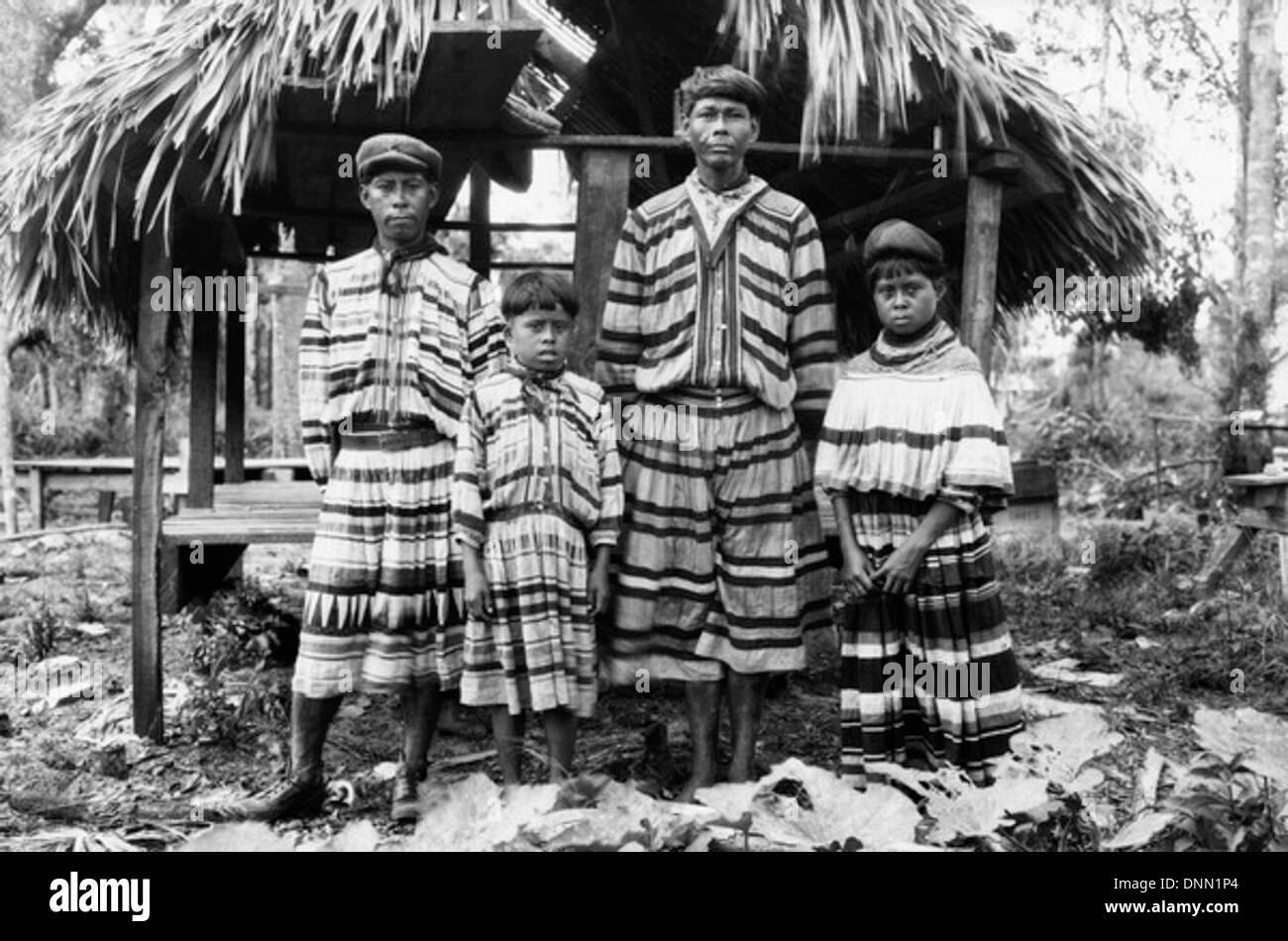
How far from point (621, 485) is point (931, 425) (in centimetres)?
92

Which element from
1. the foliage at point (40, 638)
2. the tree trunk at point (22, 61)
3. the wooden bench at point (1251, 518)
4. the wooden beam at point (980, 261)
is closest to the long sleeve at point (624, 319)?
the wooden beam at point (980, 261)

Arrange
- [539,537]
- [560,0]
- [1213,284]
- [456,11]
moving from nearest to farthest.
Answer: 1. [539,537]
2. [456,11]
3. [560,0]
4. [1213,284]

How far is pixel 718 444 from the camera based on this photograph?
354 centimetres

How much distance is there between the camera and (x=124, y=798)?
4.05 m

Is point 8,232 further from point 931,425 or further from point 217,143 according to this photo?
point 931,425

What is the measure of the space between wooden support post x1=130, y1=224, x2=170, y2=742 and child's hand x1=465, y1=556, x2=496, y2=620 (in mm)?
1921

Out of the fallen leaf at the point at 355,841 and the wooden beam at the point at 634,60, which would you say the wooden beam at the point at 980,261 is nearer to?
the wooden beam at the point at 634,60

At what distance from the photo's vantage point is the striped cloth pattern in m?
3.35

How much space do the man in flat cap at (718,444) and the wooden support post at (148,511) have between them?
6.85ft

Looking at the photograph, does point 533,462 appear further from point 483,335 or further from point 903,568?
point 903,568

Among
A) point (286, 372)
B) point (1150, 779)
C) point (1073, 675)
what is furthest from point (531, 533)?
point (286, 372)

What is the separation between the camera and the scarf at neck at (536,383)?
342 cm

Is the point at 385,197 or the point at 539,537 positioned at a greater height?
the point at 385,197
